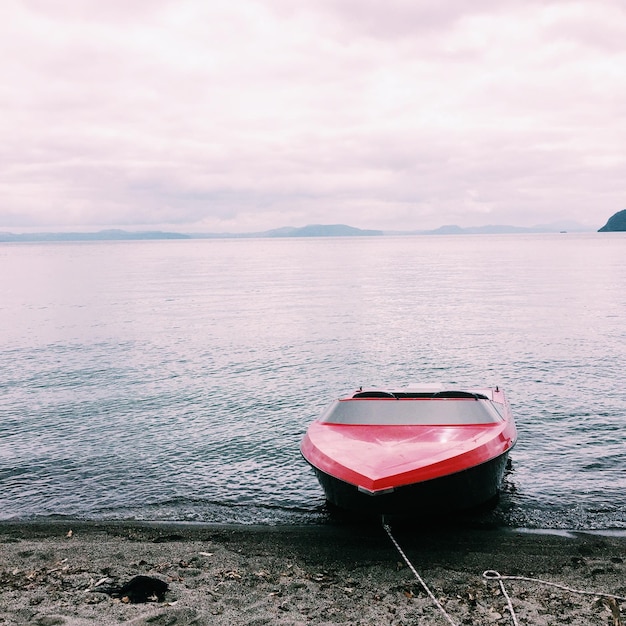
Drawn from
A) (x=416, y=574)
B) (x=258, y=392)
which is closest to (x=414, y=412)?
(x=416, y=574)

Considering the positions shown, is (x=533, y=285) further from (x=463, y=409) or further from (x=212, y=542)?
(x=212, y=542)

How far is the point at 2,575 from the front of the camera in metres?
9.95

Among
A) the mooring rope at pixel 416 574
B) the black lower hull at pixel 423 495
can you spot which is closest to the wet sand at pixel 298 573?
the mooring rope at pixel 416 574

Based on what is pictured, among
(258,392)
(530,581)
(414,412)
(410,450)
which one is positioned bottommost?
(258,392)

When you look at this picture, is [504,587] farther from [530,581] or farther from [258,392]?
[258,392]

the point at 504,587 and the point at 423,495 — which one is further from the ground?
the point at 423,495

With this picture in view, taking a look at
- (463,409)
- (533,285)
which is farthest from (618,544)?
(533,285)

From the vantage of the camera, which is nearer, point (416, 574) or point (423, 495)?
point (416, 574)

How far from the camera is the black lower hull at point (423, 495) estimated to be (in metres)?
10.7

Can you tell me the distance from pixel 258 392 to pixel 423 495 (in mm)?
12750

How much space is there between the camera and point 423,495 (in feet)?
35.5

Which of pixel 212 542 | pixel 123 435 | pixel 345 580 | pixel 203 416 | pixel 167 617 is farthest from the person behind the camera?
pixel 203 416

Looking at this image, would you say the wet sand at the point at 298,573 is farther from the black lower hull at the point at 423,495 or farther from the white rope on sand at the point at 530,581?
the black lower hull at the point at 423,495

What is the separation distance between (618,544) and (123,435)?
1334cm
